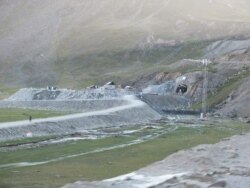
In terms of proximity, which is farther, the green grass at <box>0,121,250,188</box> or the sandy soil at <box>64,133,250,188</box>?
the green grass at <box>0,121,250,188</box>

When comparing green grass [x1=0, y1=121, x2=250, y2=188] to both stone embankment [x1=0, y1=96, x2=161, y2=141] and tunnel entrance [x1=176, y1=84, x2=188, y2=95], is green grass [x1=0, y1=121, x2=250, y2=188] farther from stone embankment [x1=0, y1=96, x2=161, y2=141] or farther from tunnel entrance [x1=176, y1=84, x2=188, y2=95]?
tunnel entrance [x1=176, y1=84, x2=188, y2=95]

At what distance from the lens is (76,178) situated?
46062mm

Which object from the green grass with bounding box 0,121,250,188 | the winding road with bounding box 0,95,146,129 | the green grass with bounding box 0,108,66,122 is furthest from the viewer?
the green grass with bounding box 0,108,66,122

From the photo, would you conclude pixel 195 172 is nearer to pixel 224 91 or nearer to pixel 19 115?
pixel 19 115

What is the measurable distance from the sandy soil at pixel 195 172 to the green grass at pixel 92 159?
252 centimetres

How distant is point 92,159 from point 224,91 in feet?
299

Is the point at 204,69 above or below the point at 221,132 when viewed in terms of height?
above

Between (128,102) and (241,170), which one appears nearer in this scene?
(241,170)

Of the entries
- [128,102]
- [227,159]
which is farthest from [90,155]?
[128,102]

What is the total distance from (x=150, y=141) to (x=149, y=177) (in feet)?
98.9

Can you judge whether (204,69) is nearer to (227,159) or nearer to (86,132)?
(86,132)

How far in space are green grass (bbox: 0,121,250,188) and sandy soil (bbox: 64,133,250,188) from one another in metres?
2.52

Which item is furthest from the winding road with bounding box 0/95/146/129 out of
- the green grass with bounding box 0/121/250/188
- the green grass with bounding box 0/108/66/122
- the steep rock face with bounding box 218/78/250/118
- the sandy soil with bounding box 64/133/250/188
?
the sandy soil with bounding box 64/133/250/188

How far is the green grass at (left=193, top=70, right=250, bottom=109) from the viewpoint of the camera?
460 feet
